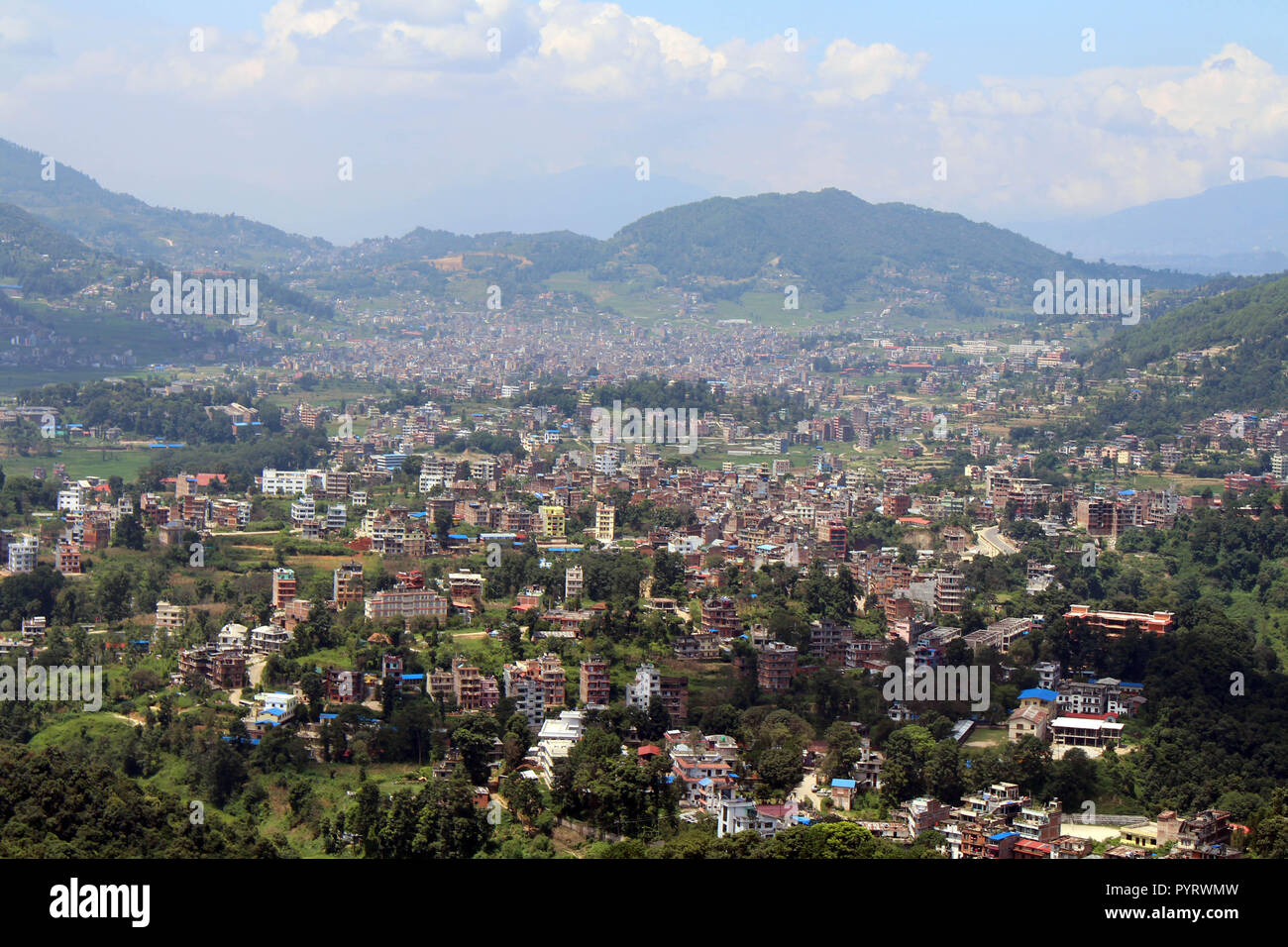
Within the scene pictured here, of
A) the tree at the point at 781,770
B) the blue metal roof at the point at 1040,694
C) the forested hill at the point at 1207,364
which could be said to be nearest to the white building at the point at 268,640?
the tree at the point at 781,770

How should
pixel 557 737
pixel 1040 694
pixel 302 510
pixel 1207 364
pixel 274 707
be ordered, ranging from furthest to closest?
pixel 1207 364, pixel 302 510, pixel 1040 694, pixel 274 707, pixel 557 737

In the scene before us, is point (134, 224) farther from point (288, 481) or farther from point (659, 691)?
point (659, 691)

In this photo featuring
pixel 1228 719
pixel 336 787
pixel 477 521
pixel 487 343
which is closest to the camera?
pixel 336 787

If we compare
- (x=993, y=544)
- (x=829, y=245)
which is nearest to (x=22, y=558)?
(x=993, y=544)

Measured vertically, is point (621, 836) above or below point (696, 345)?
below

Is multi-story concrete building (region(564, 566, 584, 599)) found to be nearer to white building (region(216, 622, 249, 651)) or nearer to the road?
white building (region(216, 622, 249, 651))

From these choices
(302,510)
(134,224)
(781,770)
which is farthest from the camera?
(134,224)

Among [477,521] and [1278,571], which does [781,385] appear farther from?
[1278,571]

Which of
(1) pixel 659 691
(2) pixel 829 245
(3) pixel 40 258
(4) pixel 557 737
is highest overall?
(2) pixel 829 245

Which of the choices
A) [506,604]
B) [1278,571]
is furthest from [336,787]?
[1278,571]
